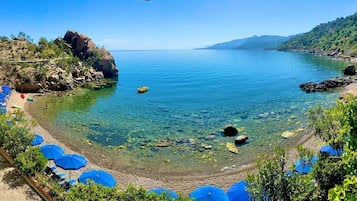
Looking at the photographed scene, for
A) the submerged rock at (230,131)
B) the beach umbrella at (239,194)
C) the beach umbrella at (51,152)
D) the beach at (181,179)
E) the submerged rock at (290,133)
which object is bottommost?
the beach at (181,179)

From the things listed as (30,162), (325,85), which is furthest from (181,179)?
(325,85)

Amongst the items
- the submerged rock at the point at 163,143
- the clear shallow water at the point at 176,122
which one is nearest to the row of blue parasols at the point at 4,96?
the clear shallow water at the point at 176,122

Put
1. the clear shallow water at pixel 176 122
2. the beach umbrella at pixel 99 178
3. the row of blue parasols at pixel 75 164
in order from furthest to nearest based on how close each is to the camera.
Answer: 1. the clear shallow water at pixel 176 122
2. the row of blue parasols at pixel 75 164
3. the beach umbrella at pixel 99 178

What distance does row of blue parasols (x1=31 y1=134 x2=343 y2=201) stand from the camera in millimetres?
19062

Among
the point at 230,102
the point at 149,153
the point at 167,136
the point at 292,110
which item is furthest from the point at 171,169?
the point at 230,102

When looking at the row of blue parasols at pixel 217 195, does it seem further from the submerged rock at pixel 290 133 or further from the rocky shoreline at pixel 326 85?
the rocky shoreline at pixel 326 85

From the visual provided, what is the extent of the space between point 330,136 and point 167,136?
20343 millimetres

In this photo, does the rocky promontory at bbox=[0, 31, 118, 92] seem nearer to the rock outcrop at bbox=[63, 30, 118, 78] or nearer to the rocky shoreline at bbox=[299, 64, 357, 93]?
the rock outcrop at bbox=[63, 30, 118, 78]

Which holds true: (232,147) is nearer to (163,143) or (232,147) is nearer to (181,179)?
(163,143)

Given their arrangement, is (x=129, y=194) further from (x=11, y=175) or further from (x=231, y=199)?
(x=11, y=175)

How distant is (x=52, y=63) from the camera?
75.1m

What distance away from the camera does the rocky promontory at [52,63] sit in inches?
2498

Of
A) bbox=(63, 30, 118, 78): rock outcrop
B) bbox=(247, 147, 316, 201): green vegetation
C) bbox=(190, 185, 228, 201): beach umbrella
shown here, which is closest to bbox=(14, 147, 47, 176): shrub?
bbox=(190, 185, 228, 201): beach umbrella

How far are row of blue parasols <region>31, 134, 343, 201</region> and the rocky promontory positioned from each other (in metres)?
39.9
